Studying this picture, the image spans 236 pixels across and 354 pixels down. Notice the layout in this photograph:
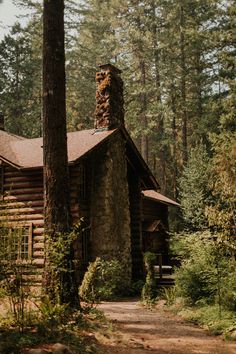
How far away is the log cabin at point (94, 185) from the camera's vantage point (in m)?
17.0

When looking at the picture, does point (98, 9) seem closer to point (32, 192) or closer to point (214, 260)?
point (32, 192)

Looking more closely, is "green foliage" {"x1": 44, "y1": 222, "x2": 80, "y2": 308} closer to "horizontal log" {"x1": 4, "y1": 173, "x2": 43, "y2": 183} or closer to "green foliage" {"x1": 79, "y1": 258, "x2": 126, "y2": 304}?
"green foliage" {"x1": 79, "y1": 258, "x2": 126, "y2": 304}

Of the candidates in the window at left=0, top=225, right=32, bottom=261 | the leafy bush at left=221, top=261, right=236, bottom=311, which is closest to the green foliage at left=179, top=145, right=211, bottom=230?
the leafy bush at left=221, top=261, right=236, bottom=311

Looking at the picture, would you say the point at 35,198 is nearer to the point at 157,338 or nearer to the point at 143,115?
the point at 157,338

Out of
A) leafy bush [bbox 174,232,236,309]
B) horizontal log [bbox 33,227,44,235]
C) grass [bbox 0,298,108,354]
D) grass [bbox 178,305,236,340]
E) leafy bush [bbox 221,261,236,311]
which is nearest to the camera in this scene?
grass [bbox 0,298,108,354]

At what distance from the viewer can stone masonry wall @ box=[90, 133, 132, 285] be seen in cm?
1750

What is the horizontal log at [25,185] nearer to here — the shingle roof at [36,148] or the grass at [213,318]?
the shingle roof at [36,148]

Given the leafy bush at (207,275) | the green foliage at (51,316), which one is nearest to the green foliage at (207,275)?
the leafy bush at (207,275)

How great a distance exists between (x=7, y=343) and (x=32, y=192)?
1108 cm

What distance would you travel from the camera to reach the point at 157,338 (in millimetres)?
9188

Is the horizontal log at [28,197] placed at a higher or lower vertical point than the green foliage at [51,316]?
higher

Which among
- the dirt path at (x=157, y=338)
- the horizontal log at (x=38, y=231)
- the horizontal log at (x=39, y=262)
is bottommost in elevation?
the dirt path at (x=157, y=338)

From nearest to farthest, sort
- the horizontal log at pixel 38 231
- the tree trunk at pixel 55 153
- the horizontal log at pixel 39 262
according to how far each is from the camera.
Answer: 1. the tree trunk at pixel 55 153
2. the horizontal log at pixel 39 262
3. the horizontal log at pixel 38 231

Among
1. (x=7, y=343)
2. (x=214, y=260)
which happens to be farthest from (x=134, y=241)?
(x=7, y=343)
